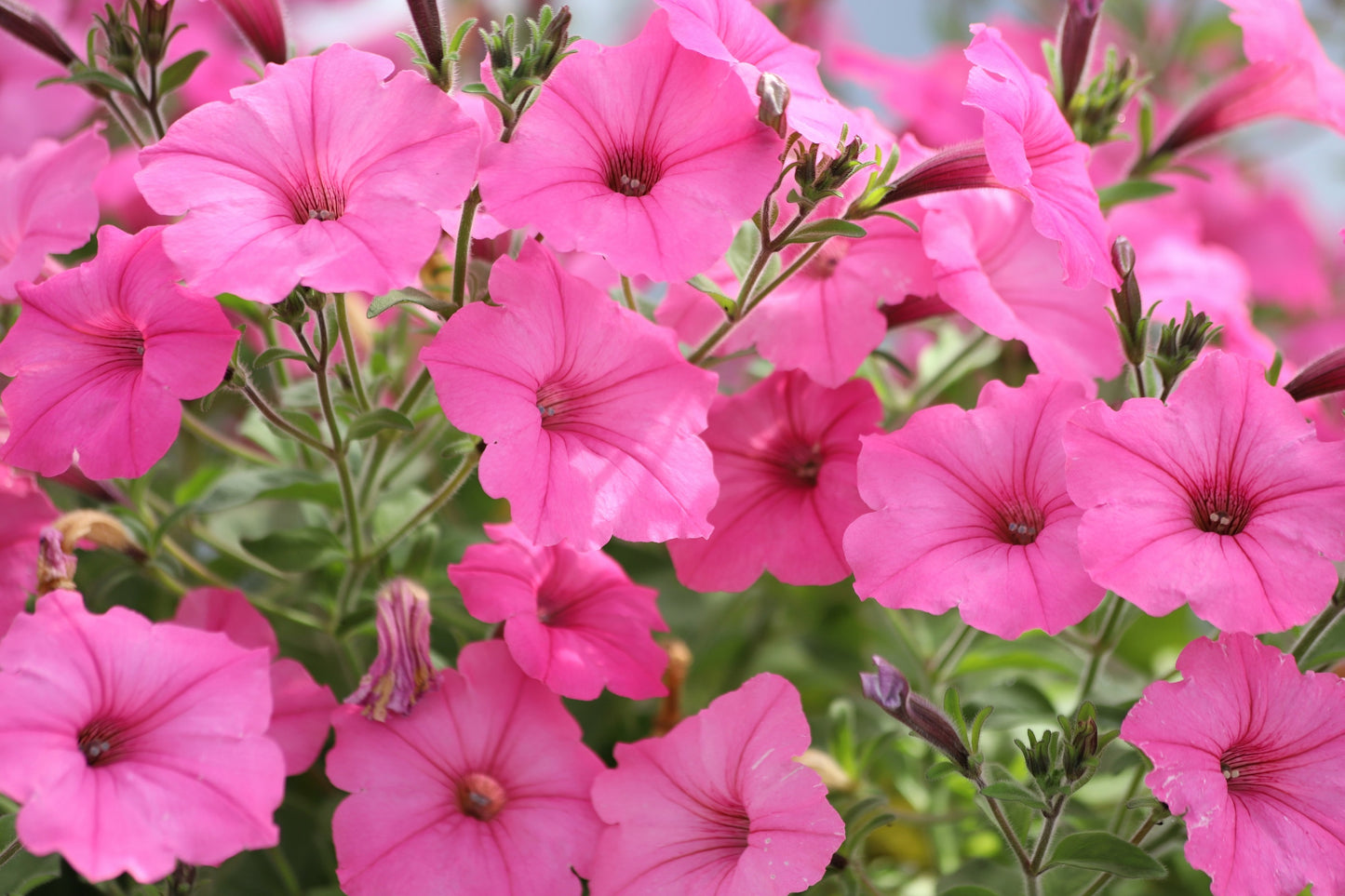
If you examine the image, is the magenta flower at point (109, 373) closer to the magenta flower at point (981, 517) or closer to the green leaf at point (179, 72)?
the green leaf at point (179, 72)

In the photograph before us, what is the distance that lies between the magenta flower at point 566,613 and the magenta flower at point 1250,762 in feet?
1.08

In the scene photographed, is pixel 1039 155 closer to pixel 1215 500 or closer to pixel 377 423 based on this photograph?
pixel 1215 500

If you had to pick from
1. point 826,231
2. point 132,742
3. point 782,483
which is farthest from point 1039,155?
point 132,742

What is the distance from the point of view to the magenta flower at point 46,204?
2.68ft

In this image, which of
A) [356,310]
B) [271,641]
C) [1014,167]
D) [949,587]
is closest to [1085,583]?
[949,587]

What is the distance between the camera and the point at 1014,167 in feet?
2.37

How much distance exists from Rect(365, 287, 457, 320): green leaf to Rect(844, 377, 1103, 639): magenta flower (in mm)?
290

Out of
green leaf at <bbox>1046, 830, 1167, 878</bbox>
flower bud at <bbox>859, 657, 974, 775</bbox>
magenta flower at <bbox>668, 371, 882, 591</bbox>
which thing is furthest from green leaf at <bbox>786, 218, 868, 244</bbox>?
green leaf at <bbox>1046, 830, 1167, 878</bbox>

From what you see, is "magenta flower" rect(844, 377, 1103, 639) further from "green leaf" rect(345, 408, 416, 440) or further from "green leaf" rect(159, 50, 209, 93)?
"green leaf" rect(159, 50, 209, 93)

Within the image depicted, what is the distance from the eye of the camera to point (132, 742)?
26.0 inches

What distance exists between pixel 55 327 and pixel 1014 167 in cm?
61

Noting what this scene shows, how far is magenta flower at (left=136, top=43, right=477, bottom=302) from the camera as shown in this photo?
0.66 metres

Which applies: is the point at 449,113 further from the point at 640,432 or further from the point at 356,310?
the point at 356,310

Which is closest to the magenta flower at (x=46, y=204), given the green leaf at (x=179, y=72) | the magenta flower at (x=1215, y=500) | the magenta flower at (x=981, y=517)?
the green leaf at (x=179, y=72)
